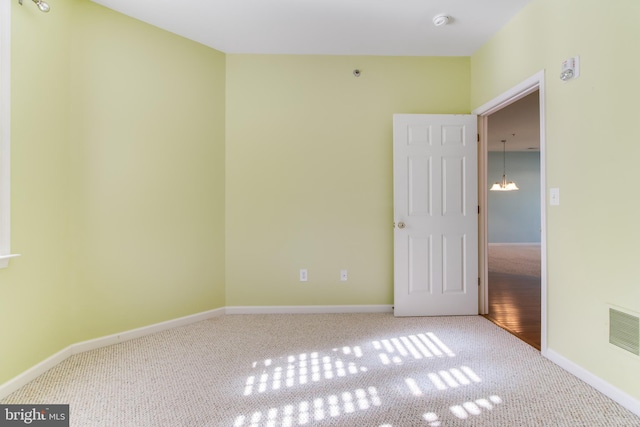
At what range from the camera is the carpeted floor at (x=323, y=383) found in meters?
1.59

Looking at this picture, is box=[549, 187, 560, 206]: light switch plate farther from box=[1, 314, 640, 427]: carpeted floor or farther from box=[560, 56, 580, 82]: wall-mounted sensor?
box=[1, 314, 640, 427]: carpeted floor

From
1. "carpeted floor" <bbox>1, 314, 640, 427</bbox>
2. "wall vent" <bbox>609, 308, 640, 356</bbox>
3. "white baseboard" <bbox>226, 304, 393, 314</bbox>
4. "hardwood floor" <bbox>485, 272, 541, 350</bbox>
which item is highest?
"wall vent" <bbox>609, 308, 640, 356</bbox>

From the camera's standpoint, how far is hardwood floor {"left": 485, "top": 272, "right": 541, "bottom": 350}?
274cm

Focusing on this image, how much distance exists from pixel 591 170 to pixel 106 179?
134 inches

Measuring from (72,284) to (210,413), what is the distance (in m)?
1.55

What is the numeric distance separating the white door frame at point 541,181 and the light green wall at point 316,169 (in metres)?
0.51

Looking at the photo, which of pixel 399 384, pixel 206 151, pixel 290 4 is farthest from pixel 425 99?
pixel 399 384

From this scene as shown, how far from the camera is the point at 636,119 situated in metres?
1.64

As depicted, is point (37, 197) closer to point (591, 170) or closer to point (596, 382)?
point (591, 170)

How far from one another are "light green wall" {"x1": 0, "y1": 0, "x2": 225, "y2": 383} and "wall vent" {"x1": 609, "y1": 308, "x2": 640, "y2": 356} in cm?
301

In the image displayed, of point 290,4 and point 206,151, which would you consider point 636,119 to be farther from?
point 206,151

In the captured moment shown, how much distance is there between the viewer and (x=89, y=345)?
2.38m

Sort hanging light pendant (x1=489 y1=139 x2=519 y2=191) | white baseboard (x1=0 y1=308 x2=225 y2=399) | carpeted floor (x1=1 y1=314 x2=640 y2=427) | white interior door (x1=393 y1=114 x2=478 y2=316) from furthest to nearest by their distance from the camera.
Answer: hanging light pendant (x1=489 y1=139 x2=519 y2=191) → white interior door (x1=393 y1=114 x2=478 y2=316) → white baseboard (x1=0 y1=308 x2=225 y2=399) → carpeted floor (x1=1 y1=314 x2=640 y2=427)

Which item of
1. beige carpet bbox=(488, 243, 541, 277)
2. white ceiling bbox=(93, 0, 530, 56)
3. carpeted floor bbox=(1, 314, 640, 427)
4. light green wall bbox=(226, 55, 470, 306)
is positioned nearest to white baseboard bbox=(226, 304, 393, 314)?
light green wall bbox=(226, 55, 470, 306)
